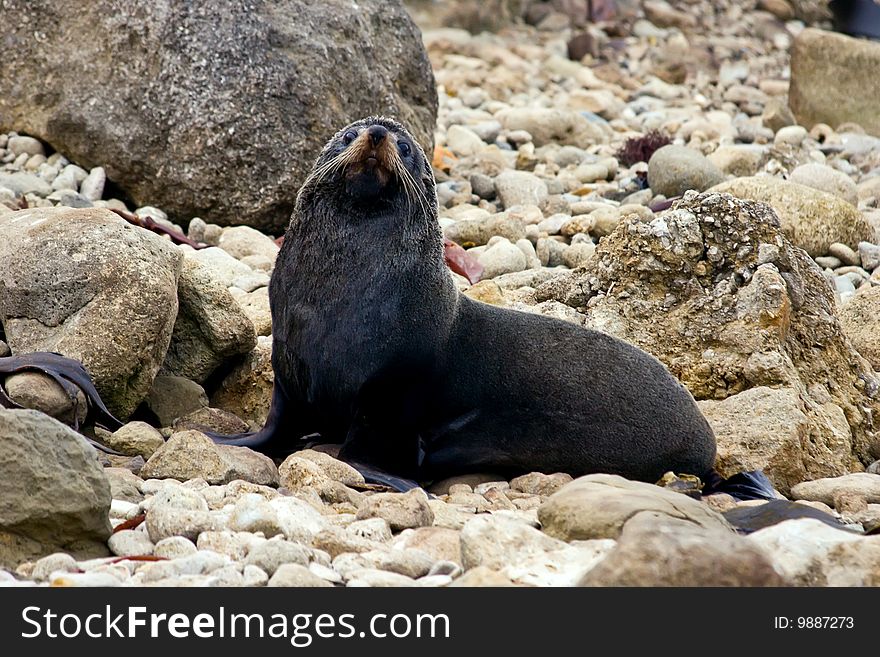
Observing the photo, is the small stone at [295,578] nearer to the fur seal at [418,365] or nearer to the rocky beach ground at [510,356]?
the rocky beach ground at [510,356]

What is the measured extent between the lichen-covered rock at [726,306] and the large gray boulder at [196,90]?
12.1 feet

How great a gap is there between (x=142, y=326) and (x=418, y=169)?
1830mm

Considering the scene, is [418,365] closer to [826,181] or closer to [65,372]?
[65,372]

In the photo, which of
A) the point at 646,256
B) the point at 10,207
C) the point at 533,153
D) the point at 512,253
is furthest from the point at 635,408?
the point at 533,153

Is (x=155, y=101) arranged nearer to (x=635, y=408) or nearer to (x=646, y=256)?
(x=646, y=256)

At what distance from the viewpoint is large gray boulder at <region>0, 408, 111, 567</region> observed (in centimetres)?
514

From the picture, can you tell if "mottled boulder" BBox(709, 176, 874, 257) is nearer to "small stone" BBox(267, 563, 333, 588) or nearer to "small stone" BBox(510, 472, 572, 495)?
"small stone" BBox(510, 472, 572, 495)

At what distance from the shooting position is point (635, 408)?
7.90 m

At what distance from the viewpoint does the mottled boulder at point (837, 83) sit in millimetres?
18500

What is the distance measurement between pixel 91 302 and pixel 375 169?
5.80 feet

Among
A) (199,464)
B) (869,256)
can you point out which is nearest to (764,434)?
(199,464)

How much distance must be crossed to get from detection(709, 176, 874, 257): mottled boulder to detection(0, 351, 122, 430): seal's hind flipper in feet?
21.2

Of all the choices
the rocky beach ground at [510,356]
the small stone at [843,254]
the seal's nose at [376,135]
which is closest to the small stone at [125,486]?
the rocky beach ground at [510,356]

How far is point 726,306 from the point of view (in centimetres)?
873
